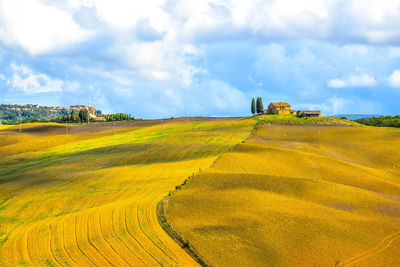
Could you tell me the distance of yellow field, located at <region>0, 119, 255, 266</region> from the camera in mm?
21844

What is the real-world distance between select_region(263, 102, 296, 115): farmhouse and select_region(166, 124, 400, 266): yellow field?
89099 millimetres

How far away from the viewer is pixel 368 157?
56688mm

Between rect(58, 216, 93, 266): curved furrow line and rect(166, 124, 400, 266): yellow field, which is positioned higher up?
rect(166, 124, 400, 266): yellow field

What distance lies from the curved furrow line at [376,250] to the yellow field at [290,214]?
0.20ft

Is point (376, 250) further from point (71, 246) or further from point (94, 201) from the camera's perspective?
point (94, 201)

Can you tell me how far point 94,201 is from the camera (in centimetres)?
3481

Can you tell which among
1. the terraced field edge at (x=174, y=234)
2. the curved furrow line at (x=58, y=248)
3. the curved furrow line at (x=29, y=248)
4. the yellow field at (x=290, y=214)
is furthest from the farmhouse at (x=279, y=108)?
the curved furrow line at (x=29, y=248)

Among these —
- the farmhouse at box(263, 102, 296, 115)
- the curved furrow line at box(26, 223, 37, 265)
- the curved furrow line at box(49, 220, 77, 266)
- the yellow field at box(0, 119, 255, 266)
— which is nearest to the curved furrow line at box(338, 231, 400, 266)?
the yellow field at box(0, 119, 255, 266)

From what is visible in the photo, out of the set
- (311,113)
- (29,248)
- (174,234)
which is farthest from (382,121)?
(29,248)

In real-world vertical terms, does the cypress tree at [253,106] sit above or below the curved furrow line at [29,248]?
above

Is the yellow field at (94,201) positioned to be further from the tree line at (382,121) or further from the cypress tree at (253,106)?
the cypress tree at (253,106)

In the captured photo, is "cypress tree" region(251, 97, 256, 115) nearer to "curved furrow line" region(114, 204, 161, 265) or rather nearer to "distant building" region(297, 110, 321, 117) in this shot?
"distant building" region(297, 110, 321, 117)

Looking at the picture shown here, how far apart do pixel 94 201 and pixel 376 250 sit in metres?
25.6

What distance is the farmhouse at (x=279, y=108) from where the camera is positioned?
455ft
